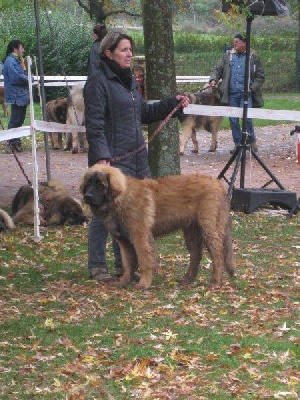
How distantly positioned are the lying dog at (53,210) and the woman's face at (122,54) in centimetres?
394

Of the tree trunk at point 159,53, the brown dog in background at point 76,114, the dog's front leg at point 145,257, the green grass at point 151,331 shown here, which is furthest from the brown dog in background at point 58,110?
the dog's front leg at point 145,257

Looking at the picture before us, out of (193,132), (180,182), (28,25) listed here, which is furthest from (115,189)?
(28,25)

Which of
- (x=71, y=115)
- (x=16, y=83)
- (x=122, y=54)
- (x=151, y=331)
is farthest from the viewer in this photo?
(x=71, y=115)

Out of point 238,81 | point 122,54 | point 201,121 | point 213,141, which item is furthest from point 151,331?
point 213,141

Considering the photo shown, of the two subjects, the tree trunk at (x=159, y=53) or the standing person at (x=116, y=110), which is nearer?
the standing person at (x=116, y=110)

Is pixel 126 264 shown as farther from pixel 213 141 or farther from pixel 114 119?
pixel 213 141

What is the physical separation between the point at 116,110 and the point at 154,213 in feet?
3.14

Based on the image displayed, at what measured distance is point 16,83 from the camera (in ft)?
65.5

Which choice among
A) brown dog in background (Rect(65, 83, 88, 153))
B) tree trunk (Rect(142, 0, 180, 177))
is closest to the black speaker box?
tree trunk (Rect(142, 0, 180, 177))

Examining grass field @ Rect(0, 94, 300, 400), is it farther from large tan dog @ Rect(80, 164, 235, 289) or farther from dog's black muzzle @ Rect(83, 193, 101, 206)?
dog's black muzzle @ Rect(83, 193, 101, 206)

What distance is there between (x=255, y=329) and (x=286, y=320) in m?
0.41

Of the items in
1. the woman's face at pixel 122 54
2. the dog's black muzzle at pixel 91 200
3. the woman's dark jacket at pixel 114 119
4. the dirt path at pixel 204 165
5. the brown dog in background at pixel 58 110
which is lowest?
the dirt path at pixel 204 165

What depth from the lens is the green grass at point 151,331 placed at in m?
6.19

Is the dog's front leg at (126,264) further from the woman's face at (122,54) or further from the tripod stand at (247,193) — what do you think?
the tripod stand at (247,193)
